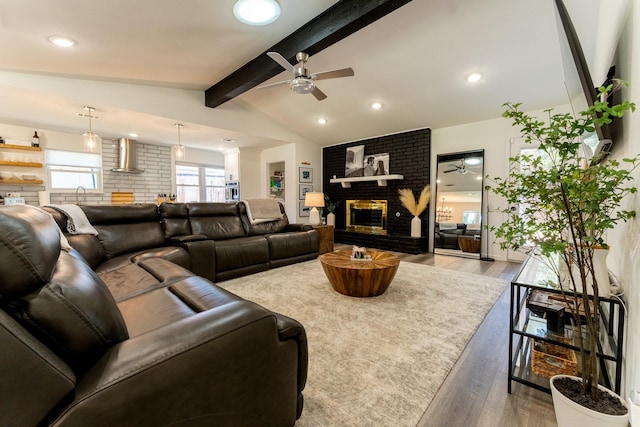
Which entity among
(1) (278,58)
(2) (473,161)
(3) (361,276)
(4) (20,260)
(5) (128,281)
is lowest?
(3) (361,276)

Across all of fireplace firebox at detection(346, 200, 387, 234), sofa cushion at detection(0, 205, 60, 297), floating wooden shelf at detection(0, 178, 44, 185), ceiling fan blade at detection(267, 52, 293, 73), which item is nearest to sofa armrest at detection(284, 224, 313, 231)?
fireplace firebox at detection(346, 200, 387, 234)

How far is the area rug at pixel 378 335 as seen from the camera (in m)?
1.35

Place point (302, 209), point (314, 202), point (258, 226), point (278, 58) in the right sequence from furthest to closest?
point (302, 209)
point (314, 202)
point (258, 226)
point (278, 58)

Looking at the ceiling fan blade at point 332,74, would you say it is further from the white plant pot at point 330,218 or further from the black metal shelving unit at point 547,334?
the white plant pot at point 330,218

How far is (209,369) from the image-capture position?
2.63ft

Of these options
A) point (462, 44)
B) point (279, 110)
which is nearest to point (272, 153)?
point (279, 110)

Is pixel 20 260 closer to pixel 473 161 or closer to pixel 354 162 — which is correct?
pixel 473 161

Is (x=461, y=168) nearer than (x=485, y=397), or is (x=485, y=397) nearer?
(x=485, y=397)

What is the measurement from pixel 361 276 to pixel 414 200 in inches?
129

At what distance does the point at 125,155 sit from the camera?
535 centimetres

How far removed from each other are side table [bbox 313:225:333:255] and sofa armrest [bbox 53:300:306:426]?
12.0ft

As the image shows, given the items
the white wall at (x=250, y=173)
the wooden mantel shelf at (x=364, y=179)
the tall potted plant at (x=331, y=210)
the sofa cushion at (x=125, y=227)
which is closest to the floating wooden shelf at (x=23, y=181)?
the sofa cushion at (x=125, y=227)

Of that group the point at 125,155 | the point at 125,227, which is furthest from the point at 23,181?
the point at 125,227

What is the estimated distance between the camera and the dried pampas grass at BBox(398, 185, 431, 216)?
5137mm
